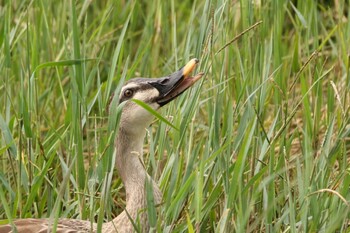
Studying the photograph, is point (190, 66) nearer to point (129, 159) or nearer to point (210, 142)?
point (210, 142)

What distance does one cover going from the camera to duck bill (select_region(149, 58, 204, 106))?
11.7 feet

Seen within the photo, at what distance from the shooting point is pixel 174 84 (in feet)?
11.8

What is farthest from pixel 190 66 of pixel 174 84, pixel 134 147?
pixel 134 147

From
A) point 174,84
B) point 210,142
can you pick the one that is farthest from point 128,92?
point 210,142

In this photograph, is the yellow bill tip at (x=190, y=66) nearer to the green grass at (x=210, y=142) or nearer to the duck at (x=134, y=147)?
the duck at (x=134, y=147)

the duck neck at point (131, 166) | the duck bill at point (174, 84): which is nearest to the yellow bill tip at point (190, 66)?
the duck bill at point (174, 84)

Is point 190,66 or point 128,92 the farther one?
point 128,92

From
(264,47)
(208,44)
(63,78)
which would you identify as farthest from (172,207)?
(63,78)

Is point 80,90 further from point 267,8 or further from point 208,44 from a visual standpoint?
point 267,8

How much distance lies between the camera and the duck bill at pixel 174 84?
357cm

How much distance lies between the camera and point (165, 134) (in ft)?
12.5

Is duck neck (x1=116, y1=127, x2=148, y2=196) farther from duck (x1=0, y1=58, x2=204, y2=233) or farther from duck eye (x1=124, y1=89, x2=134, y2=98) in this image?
duck eye (x1=124, y1=89, x2=134, y2=98)

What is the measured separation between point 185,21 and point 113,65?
205 centimetres

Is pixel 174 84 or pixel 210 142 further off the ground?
pixel 174 84
